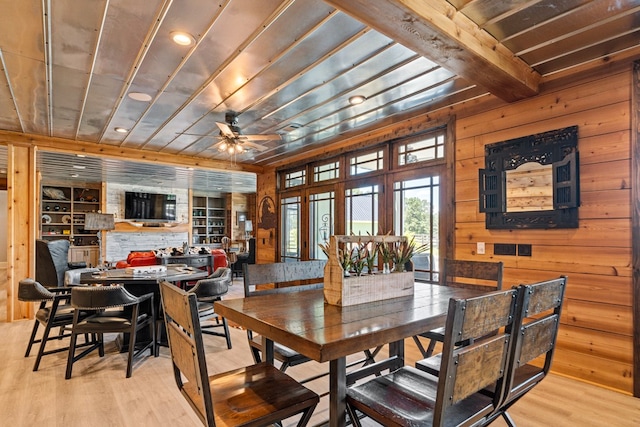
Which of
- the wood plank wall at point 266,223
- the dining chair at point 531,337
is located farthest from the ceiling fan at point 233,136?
the dining chair at point 531,337

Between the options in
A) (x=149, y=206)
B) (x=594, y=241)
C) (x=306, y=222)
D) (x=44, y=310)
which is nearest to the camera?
(x=594, y=241)

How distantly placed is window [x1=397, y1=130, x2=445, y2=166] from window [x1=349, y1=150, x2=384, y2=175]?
334mm

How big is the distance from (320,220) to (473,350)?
14.7 ft

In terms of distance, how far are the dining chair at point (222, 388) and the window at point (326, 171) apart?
3.95 m

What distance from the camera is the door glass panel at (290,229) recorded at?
20.3 ft

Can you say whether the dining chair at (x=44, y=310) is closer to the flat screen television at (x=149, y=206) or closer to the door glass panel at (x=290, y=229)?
the door glass panel at (x=290, y=229)

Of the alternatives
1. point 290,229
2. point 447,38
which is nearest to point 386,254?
point 447,38

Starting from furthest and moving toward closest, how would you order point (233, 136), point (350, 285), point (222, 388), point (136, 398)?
1. point (233, 136)
2. point (136, 398)
3. point (350, 285)
4. point (222, 388)

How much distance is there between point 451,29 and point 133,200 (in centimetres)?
943

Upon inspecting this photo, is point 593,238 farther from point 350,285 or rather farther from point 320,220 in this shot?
point 320,220

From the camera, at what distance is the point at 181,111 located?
3910 millimetres

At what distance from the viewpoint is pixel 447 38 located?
2.14 meters

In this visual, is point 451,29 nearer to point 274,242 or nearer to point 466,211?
point 466,211

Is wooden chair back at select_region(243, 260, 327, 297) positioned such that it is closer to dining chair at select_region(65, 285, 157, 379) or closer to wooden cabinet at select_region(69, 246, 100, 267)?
dining chair at select_region(65, 285, 157, 379)
